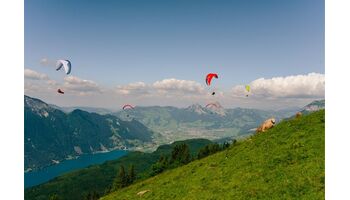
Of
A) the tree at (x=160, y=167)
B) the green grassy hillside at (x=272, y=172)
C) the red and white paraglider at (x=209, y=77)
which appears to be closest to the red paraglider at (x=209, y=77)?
the red and white paraglider at (x=209, y=77)

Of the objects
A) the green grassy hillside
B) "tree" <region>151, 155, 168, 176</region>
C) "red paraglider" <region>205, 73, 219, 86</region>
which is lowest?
"tree" <region>151, 155, 168, 176</region>

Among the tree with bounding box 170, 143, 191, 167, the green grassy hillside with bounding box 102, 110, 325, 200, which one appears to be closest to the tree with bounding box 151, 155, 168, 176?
the tree with bounding box 170, 143, 191, 167

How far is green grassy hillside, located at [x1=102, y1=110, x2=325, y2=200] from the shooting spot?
21.7 meters

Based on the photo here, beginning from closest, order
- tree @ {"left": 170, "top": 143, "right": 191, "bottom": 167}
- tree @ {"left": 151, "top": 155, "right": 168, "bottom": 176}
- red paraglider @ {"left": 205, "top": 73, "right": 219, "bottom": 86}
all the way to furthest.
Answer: red paraglider @ {"left": 205, "top": 73, "right": 219, "bottom": 86}
tree @ {"left": 151, "top": 155, "right": 168, "bottom": 176}
tree @ {"left": 170, "top": 143, "right": 191, "bottom": 167}

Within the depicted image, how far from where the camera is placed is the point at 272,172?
84.2ft

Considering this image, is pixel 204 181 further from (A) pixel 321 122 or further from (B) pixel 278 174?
(A) pixel 321 122

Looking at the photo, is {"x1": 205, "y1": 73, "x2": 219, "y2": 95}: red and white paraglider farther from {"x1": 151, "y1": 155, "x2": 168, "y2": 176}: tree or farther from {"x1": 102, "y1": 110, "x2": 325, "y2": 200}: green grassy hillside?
{"x1": 151, "y1": 155, "x2": 168, "y2": 176}: tree

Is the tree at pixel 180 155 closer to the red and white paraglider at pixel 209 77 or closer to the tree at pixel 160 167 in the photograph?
the tree at pixel 160 167

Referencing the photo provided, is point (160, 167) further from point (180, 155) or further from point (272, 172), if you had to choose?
point (272, 172)

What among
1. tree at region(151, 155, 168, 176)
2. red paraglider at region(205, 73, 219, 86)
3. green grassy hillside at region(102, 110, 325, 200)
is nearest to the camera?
green grassy hillside at region(102, 110, 325, 200)

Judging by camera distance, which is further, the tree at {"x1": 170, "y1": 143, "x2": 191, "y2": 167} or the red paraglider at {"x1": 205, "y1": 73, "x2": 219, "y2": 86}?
the tree at {"x1": 170, "y1": 143, "x2": 191, "y2": 167}

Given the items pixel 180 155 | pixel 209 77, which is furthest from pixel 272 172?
pixel 180 155
